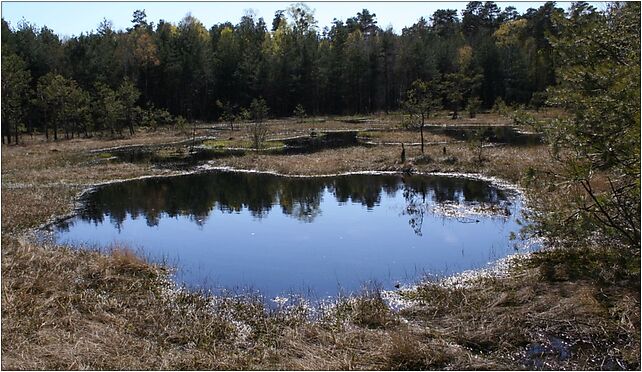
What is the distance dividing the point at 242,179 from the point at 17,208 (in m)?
13.6

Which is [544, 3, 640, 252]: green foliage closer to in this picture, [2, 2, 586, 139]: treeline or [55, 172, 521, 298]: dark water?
[55, 172, 521, 298]: dark water

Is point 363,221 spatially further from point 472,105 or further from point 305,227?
point 472,105

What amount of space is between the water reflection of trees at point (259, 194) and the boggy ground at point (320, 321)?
872 centimetres

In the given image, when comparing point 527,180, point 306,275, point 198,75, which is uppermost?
point 198,75

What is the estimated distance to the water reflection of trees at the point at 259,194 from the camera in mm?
25484

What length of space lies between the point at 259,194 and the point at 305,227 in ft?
26.6

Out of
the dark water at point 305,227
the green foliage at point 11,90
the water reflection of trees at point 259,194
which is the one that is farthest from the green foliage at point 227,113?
the dark water at point 305,227

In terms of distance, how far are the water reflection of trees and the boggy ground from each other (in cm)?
872

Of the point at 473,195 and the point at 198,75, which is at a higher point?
the point at 198,75

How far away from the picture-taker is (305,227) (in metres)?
22.0

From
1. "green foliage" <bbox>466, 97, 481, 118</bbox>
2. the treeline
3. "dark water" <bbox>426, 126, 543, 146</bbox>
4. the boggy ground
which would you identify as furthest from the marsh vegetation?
the treeline

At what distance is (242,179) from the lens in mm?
34469

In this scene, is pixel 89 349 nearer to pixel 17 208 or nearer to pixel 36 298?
pixel 36 298

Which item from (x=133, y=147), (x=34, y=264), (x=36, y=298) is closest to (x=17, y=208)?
(x=34, y=264)
